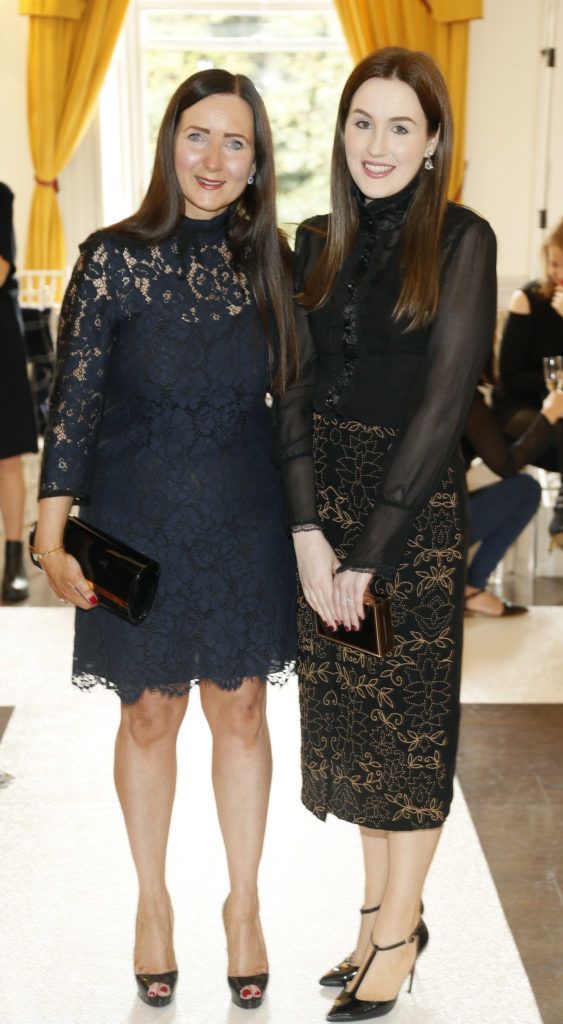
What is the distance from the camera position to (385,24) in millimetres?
6895

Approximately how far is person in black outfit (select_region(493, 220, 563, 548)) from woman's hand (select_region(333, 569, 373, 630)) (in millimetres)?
2849

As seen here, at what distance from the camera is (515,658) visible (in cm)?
419

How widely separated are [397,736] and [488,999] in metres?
0.58

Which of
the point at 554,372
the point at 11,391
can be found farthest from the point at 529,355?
the point at 11,391

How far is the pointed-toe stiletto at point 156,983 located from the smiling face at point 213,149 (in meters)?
1.40

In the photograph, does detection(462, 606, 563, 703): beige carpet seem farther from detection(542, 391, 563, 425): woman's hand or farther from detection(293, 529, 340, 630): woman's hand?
detection(293, 529, 340, 630): woman's hand

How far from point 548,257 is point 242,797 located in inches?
119

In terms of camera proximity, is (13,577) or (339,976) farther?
(13,577)

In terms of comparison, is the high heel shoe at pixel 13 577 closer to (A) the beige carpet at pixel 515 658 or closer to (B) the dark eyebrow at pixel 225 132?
(A) the beige carpet at pixel 515 658

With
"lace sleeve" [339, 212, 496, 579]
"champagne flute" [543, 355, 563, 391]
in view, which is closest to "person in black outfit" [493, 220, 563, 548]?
"champagne flute" [543, 355, 563, 391]

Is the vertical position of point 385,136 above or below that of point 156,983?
above

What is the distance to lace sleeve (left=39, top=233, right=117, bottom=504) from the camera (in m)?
2.04

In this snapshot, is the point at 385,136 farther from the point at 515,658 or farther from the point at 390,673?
the point at 515,658

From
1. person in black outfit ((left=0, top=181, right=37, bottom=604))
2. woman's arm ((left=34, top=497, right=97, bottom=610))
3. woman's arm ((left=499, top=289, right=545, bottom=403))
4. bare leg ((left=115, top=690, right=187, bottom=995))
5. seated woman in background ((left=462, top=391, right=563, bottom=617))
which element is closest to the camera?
woman's arm ((left=34, top=497, right=97, bottom=610))
